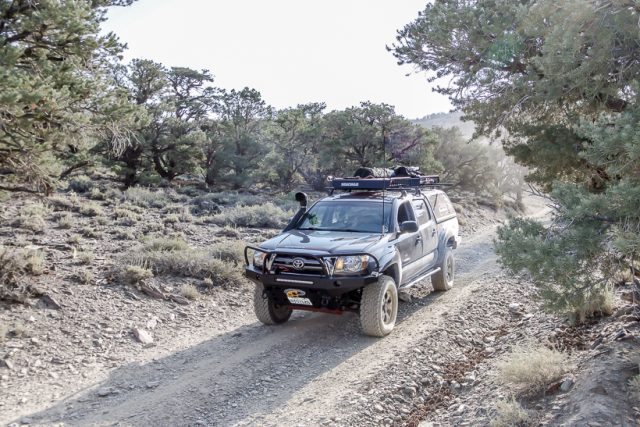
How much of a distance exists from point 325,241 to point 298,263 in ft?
2.12

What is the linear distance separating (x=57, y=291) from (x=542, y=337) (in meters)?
7.31

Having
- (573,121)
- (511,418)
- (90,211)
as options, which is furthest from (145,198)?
(511,418)

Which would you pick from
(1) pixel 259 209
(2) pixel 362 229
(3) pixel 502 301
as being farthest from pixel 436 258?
(1) pixel 259 209

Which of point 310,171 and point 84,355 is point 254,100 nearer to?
point 310,171

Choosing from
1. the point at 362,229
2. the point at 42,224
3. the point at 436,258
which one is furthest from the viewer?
the point at 42,224

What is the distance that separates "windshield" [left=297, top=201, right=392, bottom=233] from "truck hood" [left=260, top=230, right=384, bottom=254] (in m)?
0.22

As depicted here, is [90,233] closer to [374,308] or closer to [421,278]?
[421,278]

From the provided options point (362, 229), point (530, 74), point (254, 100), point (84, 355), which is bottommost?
point (84, 355)

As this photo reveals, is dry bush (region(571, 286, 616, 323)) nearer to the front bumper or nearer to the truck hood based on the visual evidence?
the front bumper

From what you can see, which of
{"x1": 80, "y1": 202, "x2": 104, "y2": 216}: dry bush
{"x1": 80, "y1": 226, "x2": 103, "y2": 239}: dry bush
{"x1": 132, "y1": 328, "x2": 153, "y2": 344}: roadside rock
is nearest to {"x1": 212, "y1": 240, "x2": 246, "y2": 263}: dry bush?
{"x1": 132, "y1": 328, "x2": 153, "y2": 344}: roadside rock

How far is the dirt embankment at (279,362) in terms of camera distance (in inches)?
203

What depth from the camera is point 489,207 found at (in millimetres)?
28922

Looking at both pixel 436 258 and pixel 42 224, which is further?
pixel 42 224

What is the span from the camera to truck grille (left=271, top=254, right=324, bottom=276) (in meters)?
6.98
